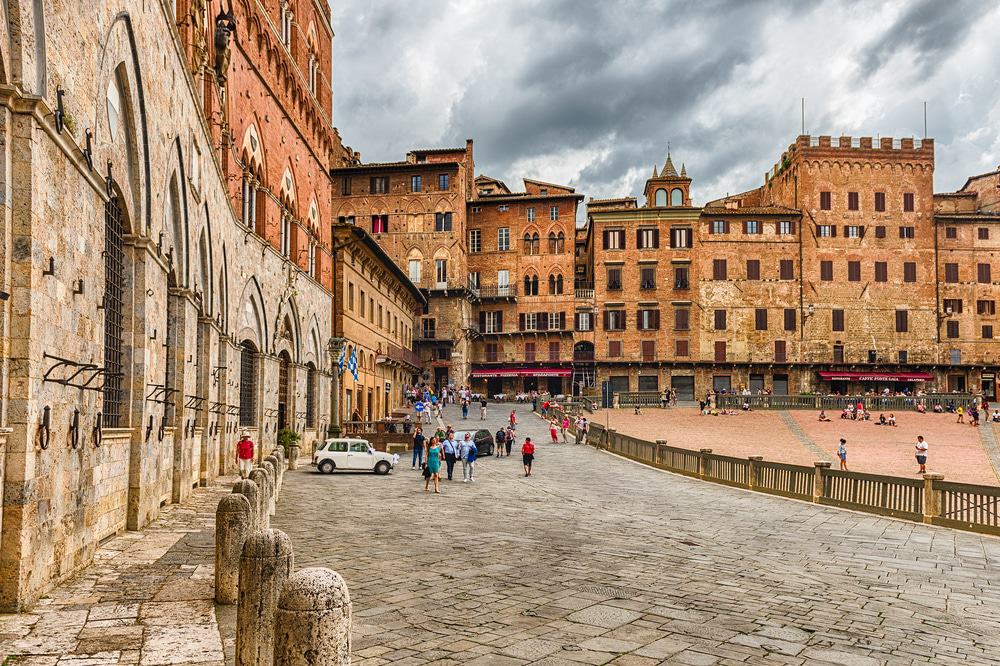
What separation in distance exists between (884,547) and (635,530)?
3.95 meters

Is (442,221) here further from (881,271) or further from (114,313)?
(114,313)

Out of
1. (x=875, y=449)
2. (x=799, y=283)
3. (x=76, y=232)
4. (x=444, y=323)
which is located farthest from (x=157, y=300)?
(x=799, y=283)

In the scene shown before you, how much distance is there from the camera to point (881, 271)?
66688 mm

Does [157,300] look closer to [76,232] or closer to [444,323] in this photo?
[76,232]

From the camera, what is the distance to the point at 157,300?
46.1 feet

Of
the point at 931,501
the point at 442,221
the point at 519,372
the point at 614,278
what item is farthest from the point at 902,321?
the point at 931,501

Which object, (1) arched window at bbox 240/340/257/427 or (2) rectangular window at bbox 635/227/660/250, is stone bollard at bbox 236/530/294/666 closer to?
(1) arched window at bbox 240/340/257/427

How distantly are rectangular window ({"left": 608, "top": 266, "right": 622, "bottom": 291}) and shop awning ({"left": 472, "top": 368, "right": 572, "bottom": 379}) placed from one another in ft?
24.8

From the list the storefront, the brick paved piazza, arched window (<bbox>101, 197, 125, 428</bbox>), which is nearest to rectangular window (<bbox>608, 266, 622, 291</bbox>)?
the storefront

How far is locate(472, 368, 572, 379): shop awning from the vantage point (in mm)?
66625

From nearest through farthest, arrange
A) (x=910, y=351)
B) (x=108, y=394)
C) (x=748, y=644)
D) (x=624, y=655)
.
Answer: (x=624, y=655) < (x=748, y=644) < (x=108, y=394) < (x=910, y=351)

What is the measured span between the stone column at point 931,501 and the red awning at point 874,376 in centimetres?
5124

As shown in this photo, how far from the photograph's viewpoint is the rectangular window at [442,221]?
213 ft

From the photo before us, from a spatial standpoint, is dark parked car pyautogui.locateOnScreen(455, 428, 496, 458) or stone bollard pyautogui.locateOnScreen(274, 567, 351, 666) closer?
stone bollard pyautogui.locateOnScreen(274, 567, 351, 666)
